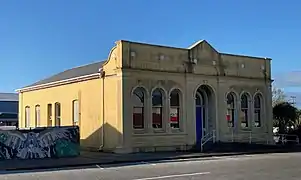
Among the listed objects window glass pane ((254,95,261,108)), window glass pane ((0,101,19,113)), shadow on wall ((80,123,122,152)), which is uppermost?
window glass pane ((0,101,19,113))

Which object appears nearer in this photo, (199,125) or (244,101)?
(199,125)

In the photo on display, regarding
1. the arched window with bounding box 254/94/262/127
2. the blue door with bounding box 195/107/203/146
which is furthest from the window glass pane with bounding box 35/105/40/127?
the arched window with bounding box 254/94/262/127

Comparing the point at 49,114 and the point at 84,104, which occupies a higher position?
the point at 84,104

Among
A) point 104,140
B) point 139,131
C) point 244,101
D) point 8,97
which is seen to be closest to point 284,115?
point 244,101

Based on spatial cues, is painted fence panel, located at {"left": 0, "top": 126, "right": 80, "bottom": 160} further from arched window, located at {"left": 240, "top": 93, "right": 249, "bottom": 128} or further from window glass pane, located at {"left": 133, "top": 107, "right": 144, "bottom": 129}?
arched window, located at {"left": 240, "top": 93, "right": 249, "bottom": 128}

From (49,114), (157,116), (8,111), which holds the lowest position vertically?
(157,116)

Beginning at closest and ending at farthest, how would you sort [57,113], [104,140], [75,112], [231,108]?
[104,140] → [75,112] → [231,108] → [57,113]

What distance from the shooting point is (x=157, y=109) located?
28.6m

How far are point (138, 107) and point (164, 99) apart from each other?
1918 millimetres

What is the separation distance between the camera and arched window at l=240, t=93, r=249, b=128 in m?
33.2

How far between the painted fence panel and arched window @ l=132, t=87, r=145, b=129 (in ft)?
12.4

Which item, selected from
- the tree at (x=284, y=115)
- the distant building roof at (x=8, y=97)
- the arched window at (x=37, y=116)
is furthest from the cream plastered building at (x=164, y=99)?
the distant building roof at (x=8, y=97)

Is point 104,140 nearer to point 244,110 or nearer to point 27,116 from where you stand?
point 244,110

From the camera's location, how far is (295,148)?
30.9 meters
